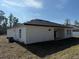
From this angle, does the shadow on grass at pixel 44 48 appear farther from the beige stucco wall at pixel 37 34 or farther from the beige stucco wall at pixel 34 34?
the beige stucco wall at pixel 37 34

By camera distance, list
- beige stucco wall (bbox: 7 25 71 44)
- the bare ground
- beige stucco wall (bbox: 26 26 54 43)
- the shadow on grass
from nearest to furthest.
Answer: the bare ground
the shadow on grass
beige stucco wall (bbox: 7 25 71 44)
beige stucco wall (bbox: 26 26 54 43)

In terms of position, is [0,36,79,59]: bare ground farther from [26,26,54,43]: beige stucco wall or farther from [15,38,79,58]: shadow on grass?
[26,26,54,43]: beige stucco wall

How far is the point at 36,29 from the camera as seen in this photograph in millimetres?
17156

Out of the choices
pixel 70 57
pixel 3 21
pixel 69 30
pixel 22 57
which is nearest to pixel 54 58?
pixel 70 57

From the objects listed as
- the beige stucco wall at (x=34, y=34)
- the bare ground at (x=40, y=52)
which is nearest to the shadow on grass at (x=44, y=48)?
the bare ground at (x=40, y=52)

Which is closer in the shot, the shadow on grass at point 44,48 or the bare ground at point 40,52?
the bare ground at point 40,52

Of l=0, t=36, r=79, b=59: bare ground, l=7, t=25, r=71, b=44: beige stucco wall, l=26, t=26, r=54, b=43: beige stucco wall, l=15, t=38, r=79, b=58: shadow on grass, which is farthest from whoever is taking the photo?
l=26, t=26, r=54, b=43: beige stucco wall

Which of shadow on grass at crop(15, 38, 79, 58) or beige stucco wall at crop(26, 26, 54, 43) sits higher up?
beige stucco wall at crop(26, 26, 54, 43)

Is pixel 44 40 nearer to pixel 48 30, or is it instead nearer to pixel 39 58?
pixel 48 30

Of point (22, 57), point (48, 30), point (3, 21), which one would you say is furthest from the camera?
point (3, 21)

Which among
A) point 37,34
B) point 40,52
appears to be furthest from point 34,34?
point 40,52

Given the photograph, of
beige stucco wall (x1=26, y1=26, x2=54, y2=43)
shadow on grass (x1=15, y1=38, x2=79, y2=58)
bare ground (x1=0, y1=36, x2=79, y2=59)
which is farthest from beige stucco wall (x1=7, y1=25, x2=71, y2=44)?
bare ground (x1=0, y1=36, x2=79, y2=59)

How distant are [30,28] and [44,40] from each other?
140 inches

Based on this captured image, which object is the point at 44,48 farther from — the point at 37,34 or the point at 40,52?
the point at 37,34
